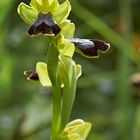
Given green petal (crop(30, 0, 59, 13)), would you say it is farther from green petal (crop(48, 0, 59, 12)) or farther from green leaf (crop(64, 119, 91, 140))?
green leaf (crop(64, 119, 91, 140))

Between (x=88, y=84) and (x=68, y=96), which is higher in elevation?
(x=68, y=96)

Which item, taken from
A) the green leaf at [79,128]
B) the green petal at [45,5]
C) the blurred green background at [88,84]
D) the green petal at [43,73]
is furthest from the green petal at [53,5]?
the blurred green background at [88,84]

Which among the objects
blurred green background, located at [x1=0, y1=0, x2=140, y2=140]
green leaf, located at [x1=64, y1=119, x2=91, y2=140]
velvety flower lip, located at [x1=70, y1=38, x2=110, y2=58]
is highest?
velvety flower lip, located at [x1=70, y1=38, x2=110, y2=58]

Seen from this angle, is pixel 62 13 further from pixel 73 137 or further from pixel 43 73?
pixel 73 137

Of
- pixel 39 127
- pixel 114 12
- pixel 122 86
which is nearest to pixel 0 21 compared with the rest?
pixel 122 86

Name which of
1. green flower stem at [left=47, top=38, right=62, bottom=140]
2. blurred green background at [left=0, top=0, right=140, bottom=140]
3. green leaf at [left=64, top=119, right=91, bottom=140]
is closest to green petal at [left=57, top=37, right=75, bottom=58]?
green flower stem at [left=47, top=38, right=62, bottom=140]

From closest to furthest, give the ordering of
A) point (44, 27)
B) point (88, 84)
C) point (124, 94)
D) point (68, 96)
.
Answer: point (44, 27), point (68, 96), point (124, 94), point (88, 84)

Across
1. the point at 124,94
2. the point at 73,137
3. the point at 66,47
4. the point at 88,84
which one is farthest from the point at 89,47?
the point at 88,84
